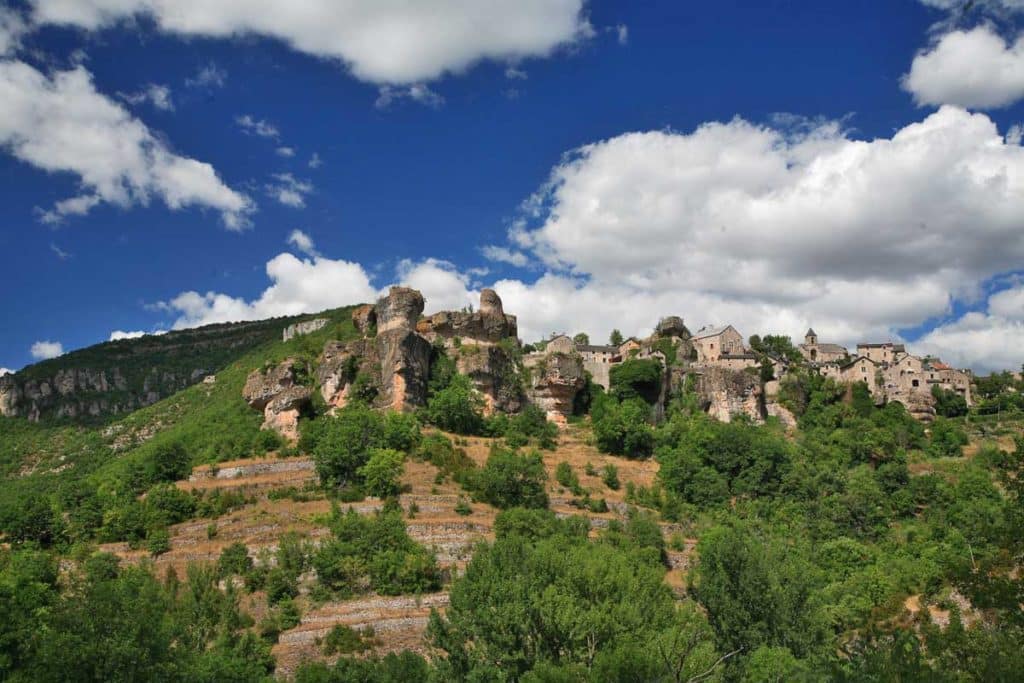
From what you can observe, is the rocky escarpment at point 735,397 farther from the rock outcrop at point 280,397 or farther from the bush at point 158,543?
the bush at point 158,543

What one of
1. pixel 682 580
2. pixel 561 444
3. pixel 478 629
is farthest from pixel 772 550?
pixel 561 444

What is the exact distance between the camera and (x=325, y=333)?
236ft

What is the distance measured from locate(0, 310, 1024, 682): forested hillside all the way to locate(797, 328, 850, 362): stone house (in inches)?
947

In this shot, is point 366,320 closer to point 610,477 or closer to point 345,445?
point 345,445

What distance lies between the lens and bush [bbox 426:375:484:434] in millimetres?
57188

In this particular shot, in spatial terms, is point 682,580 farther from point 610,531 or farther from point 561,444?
point 561,444

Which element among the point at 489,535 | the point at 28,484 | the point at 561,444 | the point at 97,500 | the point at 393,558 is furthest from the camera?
the point at 28,484

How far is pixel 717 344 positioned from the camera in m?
79.6

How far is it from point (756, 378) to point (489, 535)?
3496cm

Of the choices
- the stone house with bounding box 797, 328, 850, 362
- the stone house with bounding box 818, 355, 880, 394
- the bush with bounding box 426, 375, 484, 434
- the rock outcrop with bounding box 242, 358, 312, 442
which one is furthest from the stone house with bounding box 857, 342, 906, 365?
the rock outcrop with bounding box 242, 358, 312, 442

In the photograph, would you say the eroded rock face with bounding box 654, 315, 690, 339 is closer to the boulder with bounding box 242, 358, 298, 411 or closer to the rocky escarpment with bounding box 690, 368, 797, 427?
the rocky escarpment with bounding box 690, 368, 797, 427

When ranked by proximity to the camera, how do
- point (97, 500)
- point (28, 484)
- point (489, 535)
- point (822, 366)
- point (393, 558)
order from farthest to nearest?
1. point (822, 366)
2. point (28, 484)
3. point (97, 500)
4. point (489, 535)
5. point (393, 558)

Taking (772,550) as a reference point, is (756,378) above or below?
above

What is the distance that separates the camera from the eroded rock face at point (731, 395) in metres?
68.3
